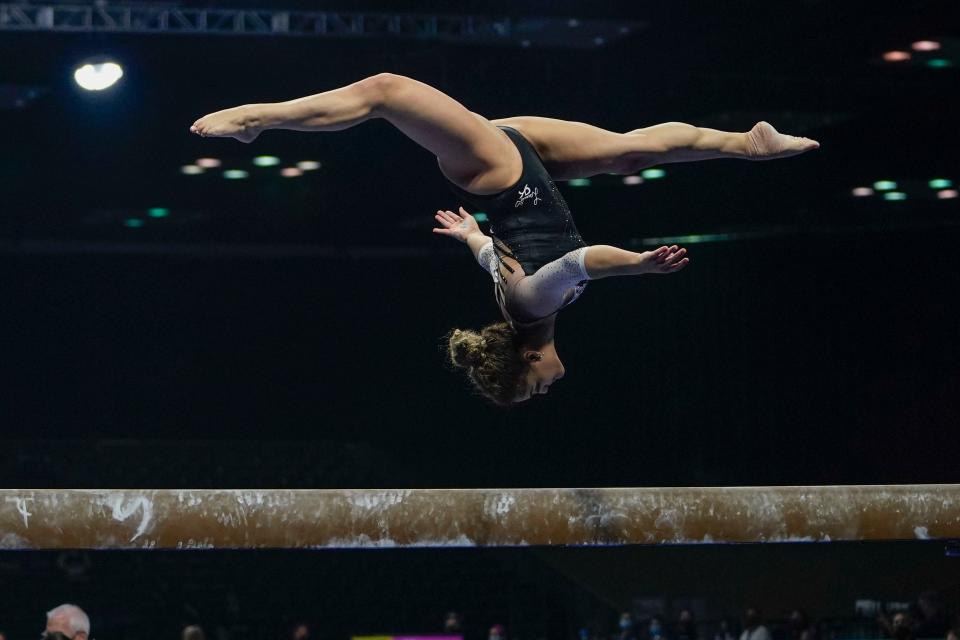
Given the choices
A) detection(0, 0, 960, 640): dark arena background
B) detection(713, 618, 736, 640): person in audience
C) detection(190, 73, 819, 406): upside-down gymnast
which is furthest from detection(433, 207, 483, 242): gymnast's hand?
detection(713, 618, 736, 640): person in audience

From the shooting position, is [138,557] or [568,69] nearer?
[568,69]

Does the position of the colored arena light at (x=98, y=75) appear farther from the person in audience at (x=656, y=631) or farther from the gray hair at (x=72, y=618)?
the person in audience at (x=656, y=631)

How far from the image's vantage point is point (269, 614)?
45.6 feet

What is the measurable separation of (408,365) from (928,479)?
6548mm

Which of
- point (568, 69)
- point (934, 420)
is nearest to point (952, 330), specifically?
point (934, 420)

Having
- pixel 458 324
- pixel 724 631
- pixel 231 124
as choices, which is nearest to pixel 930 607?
pixel 724 631

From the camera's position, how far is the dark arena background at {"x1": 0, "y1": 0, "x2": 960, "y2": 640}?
1032 cm

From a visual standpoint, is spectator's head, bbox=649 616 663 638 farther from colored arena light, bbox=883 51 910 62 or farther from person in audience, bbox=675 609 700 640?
colored arena light, bbox=883 51 910 62

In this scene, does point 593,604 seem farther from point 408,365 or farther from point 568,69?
point 568,69

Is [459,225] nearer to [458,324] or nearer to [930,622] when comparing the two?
[930,622]

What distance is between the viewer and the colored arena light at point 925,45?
9.40 metres

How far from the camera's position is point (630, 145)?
14.1 feet

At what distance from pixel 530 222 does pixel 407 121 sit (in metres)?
0.54

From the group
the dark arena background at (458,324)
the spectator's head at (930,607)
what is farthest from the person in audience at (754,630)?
the spectator's head at (930,607)
